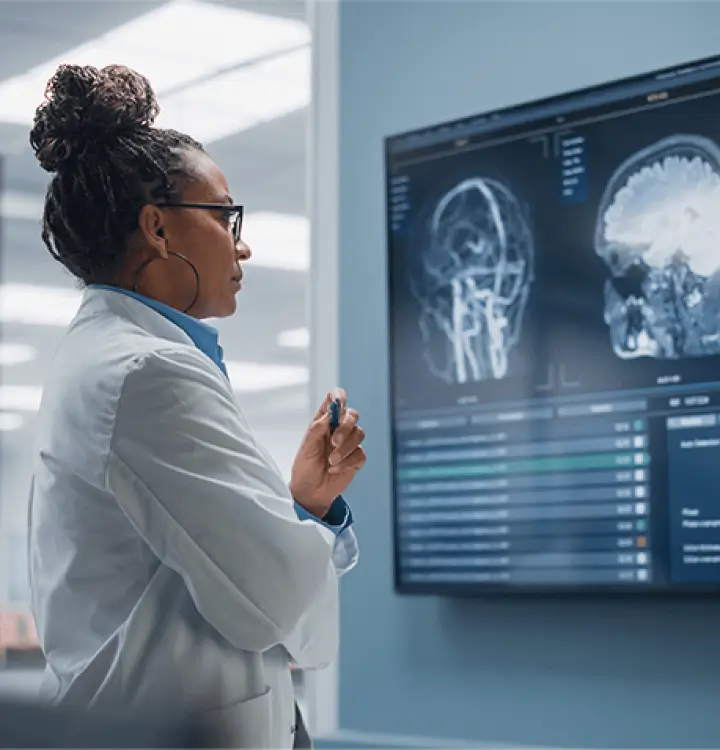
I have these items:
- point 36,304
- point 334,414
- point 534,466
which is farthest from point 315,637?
point 36,304

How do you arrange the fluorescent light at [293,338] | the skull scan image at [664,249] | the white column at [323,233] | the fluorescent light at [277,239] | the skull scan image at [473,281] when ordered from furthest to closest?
the fluorescent light at [293,338], the fluorescent light at [277,239], the white column at [323,233], the skull scan image at [473,281], the skull scan image at [664,249]

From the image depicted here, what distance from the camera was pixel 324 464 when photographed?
4.75 feet

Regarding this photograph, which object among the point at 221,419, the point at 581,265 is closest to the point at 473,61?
the point at 581,265

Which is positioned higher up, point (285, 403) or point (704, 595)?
point (285, 403)

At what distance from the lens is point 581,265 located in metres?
2.25

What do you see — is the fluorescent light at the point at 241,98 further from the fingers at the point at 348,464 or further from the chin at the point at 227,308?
the fingers at the point at 348,464

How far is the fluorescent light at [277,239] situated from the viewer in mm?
4910

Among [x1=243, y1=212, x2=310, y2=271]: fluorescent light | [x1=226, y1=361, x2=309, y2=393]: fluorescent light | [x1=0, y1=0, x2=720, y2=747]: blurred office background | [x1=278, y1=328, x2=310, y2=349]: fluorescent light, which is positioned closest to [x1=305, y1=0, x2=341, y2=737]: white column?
[x1=0, y1=0, x2=720, y2=747]: blurred office background

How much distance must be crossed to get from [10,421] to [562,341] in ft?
26.0

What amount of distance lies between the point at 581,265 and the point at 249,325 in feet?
14.2

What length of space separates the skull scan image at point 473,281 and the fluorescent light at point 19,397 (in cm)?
624

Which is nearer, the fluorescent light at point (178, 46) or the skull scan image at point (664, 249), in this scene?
the skull scan image at point (664, 249)

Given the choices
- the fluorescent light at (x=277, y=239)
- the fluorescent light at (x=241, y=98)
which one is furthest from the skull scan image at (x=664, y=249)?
the fluorescent light at (x=277, y=239)

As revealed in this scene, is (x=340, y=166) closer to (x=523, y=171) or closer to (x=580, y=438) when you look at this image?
(x=523, y=171)
